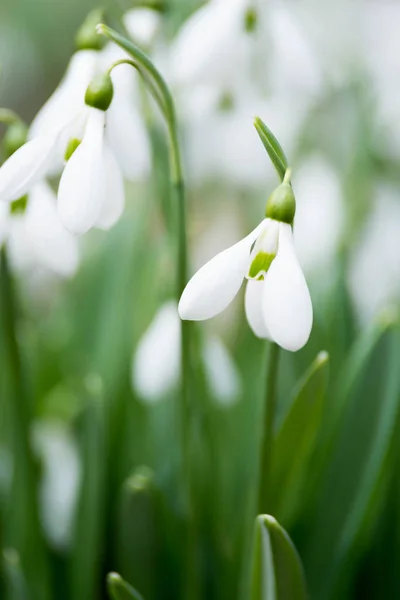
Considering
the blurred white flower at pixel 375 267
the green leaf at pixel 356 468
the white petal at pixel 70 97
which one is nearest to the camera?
the white petal at pixel 70 97

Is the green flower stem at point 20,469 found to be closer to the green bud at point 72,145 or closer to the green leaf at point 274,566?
the green bud at point 72,145

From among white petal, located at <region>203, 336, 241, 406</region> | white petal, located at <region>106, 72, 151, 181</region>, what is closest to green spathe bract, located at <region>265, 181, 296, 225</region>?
white petal, located at <region>106, 72, 151, 181</region>

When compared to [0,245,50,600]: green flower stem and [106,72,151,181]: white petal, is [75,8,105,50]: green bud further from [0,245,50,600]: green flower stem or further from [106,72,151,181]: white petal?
[0,245,50,600]: green flower stem

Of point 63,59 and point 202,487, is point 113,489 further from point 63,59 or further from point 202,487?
point 63,59

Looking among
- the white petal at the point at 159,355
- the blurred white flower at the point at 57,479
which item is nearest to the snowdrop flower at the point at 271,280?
the white petal at the point at 159,355

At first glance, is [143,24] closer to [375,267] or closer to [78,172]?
[78,172]

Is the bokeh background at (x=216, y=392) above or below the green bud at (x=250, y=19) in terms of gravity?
below

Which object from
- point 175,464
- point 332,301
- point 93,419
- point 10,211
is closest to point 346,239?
point 332,301

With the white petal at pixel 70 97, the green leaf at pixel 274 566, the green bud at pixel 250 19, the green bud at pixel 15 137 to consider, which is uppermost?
the green bud at pixel 250 19
